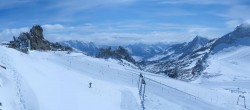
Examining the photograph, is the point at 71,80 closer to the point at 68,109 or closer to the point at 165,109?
the point at 165,109

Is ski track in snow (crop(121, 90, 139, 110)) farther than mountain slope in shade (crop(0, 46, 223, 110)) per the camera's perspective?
Yes

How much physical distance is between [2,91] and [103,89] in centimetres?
2282

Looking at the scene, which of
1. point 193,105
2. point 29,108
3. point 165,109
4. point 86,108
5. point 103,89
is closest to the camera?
point 29,108

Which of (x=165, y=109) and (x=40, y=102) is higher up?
(x=40, y=102)

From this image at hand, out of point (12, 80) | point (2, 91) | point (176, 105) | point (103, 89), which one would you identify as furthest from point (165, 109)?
point (2, 91)

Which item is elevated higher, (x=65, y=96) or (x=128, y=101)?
(x=65, y=96)

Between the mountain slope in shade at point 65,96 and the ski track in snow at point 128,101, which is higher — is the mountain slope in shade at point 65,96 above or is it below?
above

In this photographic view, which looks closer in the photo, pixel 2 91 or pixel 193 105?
pixel 2 91

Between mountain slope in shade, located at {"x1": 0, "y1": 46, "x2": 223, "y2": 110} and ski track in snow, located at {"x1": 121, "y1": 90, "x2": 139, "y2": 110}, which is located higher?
mountain slope in shade, located at {"x1": 0, "y1": 46, "x2": 223, "y2": 110}

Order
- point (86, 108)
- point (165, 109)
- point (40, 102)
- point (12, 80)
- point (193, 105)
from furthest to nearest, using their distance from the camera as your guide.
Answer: point (193, 105)
point (165, 109)
point (86, 108)
point (12, 80)
point (40, 102)

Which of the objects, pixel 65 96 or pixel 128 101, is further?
pixel 128 101

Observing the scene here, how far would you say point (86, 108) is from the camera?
38062 mm

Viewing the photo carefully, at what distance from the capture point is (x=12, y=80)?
1394 inches

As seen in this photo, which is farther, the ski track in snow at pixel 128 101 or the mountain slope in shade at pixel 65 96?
the ski track in snow at pixel 128 101
